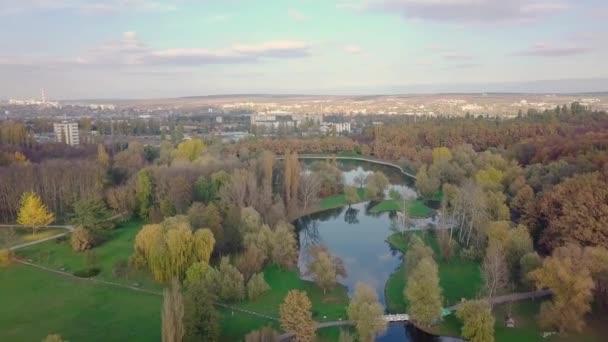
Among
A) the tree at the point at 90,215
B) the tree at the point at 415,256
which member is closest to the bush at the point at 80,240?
the tree at the point at 90,215

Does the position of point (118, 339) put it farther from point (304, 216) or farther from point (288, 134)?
point (288, 134)

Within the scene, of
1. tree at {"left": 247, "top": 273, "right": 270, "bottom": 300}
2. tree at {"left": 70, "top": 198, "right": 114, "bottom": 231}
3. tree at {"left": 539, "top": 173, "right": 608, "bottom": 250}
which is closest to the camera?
tree at {"left": 247, "top": 273, "right": 270, "bottom": 300}

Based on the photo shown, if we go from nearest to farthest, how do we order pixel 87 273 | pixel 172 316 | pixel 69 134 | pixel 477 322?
pixel 172 316 → pixel 477 322 → pixel 87 273 → pixel 69 134

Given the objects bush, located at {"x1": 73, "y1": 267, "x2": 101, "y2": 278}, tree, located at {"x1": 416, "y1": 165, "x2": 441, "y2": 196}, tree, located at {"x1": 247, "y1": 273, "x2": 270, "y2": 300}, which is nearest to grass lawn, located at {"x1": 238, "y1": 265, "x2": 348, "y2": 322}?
tree, located at {"x1": 247, "y1": 273, "x2": 270, "y2": 300}

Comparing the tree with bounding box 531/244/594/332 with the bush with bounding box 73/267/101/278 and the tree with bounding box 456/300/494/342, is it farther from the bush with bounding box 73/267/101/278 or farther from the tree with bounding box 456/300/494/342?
the bush with bounding box 73/267/101/278

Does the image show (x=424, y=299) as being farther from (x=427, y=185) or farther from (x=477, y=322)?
(x=427, y=185)

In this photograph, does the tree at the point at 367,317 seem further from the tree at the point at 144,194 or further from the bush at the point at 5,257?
the tree at the point at 144,194

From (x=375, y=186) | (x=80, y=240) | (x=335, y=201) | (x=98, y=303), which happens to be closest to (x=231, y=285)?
(x=98, y=303)
